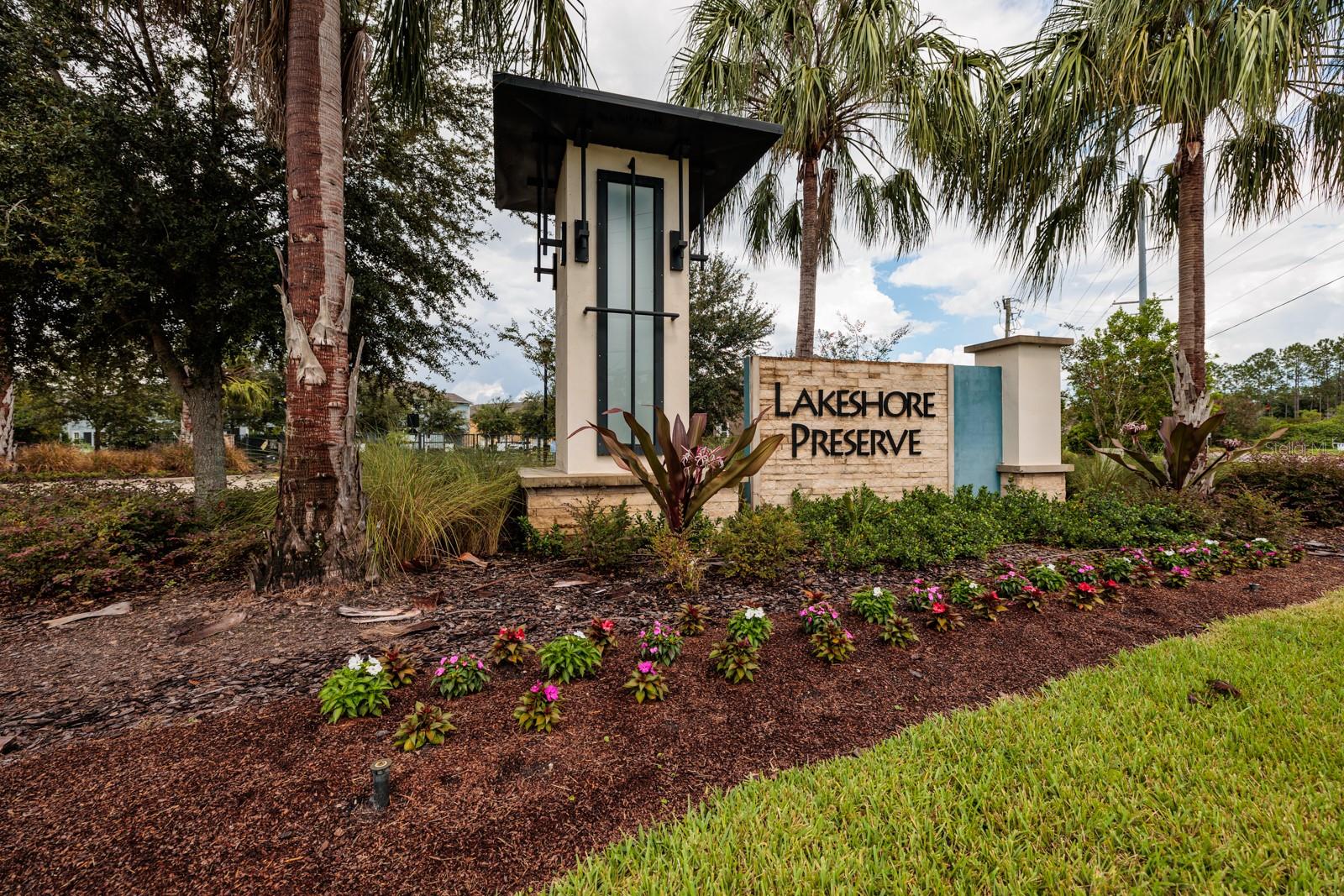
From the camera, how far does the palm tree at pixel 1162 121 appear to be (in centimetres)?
512

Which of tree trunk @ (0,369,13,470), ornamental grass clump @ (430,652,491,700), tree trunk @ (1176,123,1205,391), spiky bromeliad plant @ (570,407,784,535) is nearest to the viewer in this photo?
ornamental grass clump @ (430,652,491,700)

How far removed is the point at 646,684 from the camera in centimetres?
204

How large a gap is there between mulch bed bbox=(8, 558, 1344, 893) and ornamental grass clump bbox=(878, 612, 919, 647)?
0.53ft

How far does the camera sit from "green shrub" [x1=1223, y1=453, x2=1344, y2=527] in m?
6.12

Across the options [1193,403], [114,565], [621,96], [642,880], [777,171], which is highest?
[777,171]

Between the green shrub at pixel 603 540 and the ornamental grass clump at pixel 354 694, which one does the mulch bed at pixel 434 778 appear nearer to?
the ornamental grass clump at pixel 354 694

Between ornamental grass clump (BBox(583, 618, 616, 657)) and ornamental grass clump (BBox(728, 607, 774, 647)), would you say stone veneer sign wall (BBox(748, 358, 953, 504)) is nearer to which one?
ornamental grass clump (BBox(728, 607, 774, 647))

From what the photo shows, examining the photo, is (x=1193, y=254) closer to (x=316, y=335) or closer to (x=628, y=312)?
(x=628, y=312)

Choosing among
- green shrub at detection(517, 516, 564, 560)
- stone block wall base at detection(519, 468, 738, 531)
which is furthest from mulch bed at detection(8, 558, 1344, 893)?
stone block wall base at detection(519, 468, 738, 531)

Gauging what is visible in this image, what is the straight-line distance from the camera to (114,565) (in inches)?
133

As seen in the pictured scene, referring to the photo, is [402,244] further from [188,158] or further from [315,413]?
[315,413]

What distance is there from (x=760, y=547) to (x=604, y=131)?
12.7 feet

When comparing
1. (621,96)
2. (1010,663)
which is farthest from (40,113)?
(1010,663)

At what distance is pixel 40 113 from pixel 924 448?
29.9ft
